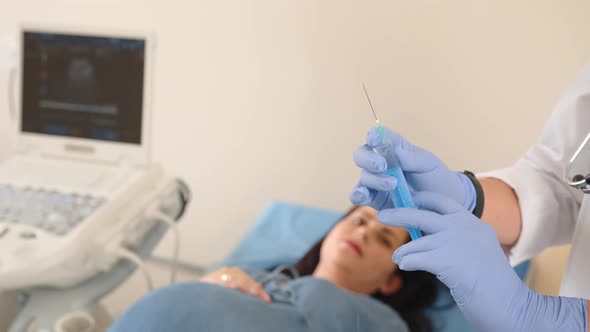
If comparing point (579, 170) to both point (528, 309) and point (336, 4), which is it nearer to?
point (528, 309)

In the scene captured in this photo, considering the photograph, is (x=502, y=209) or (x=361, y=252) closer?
(x=502, y=209)

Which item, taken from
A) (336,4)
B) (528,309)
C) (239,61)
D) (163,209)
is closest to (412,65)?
(336,4)

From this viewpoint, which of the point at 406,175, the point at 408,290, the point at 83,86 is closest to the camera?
the point at 406,175

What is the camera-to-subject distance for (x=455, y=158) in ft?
2.53

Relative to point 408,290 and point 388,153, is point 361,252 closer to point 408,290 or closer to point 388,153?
point 408,290

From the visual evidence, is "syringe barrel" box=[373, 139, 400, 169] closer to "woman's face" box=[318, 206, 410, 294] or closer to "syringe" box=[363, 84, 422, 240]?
"syringe" box=[363, 84, 422, 240]

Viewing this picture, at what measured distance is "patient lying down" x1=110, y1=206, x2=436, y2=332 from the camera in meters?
0.97

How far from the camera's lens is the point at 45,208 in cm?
117

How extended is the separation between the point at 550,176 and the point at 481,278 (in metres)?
Result: 0.36

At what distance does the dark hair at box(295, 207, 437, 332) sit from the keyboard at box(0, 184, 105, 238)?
578mm

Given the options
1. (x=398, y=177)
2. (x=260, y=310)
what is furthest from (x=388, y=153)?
(x=260, y=310)

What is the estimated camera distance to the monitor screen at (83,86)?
4.32 feet

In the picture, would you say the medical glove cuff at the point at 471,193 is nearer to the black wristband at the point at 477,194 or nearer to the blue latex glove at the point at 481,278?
the black wristband at the point at 477,194

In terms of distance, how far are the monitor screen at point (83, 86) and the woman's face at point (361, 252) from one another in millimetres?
552
